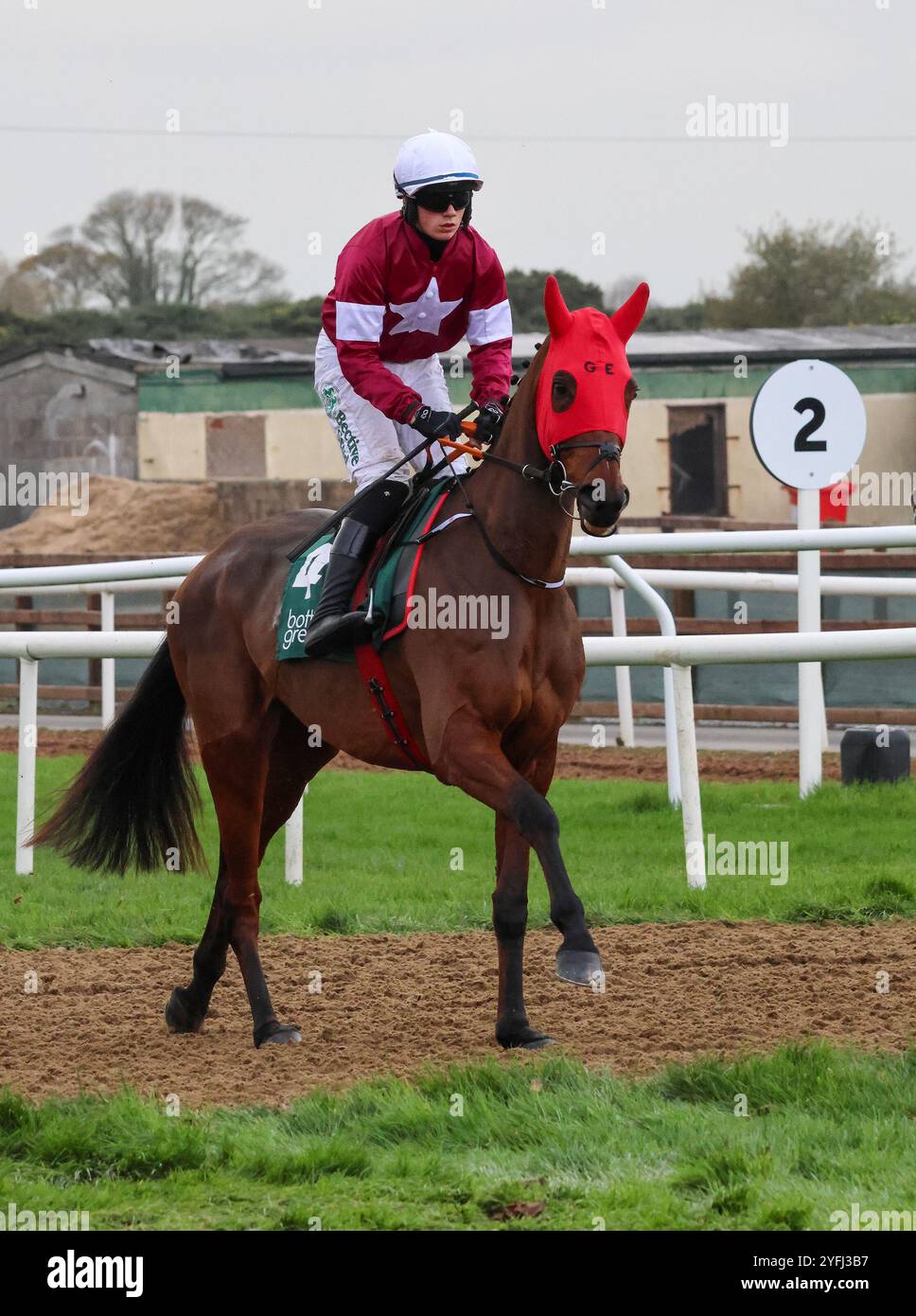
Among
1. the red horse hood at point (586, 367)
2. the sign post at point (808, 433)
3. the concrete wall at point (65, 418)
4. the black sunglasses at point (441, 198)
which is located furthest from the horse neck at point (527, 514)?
the concrete wall at point (65, 418)

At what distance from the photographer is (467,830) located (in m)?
8.68

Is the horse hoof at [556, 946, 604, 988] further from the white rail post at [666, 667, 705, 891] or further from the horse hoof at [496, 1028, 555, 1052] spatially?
the white rail post at [666, 667, 705, 891]

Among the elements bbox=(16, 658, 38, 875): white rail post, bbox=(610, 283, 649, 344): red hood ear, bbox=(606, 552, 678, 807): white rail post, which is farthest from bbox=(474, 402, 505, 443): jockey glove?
bbox=(606, 552, 678, 807): white rail post

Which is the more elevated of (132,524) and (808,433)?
(808,433)

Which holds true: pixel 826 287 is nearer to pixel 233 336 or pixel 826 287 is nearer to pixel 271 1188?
pixel 233 336

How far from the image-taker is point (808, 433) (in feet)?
28.3

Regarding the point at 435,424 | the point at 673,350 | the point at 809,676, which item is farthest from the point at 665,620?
the point at 673,350

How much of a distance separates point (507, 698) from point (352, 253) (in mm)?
1378

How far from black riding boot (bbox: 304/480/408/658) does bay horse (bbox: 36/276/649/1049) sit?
4.7 inches

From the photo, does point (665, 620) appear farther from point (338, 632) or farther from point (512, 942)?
point (512, 942)

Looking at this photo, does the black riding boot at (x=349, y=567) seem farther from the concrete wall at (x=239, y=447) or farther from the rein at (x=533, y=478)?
the concrete wall at (x=239, y=447)

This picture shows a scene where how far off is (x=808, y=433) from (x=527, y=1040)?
15.5ft
